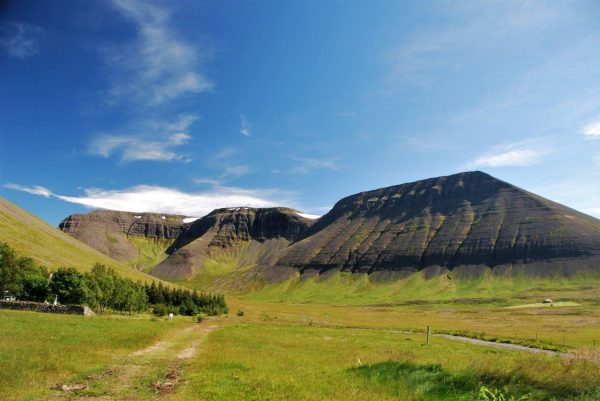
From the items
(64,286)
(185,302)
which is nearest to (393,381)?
(64,286)

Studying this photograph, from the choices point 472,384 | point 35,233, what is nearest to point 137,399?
point 472,384

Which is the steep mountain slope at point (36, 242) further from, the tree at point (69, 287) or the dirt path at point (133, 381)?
the dirt path at point (133, 381)

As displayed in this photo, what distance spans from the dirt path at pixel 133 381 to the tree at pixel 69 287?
186 ft

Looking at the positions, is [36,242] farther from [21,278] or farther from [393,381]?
[393,381]

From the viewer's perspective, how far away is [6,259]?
3150 inches

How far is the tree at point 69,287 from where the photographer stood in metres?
80.3

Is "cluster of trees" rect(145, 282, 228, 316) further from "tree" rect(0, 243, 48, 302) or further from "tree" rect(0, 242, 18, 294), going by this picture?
"tree" rect(0, 242, 18, 294)

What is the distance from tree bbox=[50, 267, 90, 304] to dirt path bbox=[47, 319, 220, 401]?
56.8 meters

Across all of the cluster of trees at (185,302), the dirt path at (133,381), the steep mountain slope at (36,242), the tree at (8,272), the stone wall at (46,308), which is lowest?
the cluster of trees at (185,302)

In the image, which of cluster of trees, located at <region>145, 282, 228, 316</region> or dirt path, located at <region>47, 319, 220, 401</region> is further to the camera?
cluster of trees, located at <region>145, 282, 228, 316</region>

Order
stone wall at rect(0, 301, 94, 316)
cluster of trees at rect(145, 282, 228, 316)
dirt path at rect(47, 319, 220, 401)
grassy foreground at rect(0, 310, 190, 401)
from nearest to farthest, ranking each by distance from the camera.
→ 1. dirt path at rect(47, 319, 220, 401)
2. grassy foreground at rect(0, 310, 190, 401)
3. stone wall at rect(0, 301, 94, 316)
4. cluster of trees at rect(145, 282, 228, 316)

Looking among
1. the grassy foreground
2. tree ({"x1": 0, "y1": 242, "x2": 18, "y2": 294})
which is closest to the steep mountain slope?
tree ({"x1": 0, "y1": 242, "x2": 18, "y2": 294})

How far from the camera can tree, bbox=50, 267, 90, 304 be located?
80312mm

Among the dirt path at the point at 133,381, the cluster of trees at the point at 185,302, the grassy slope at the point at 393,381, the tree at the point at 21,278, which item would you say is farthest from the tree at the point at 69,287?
the grassy slope at the point at 393,381
